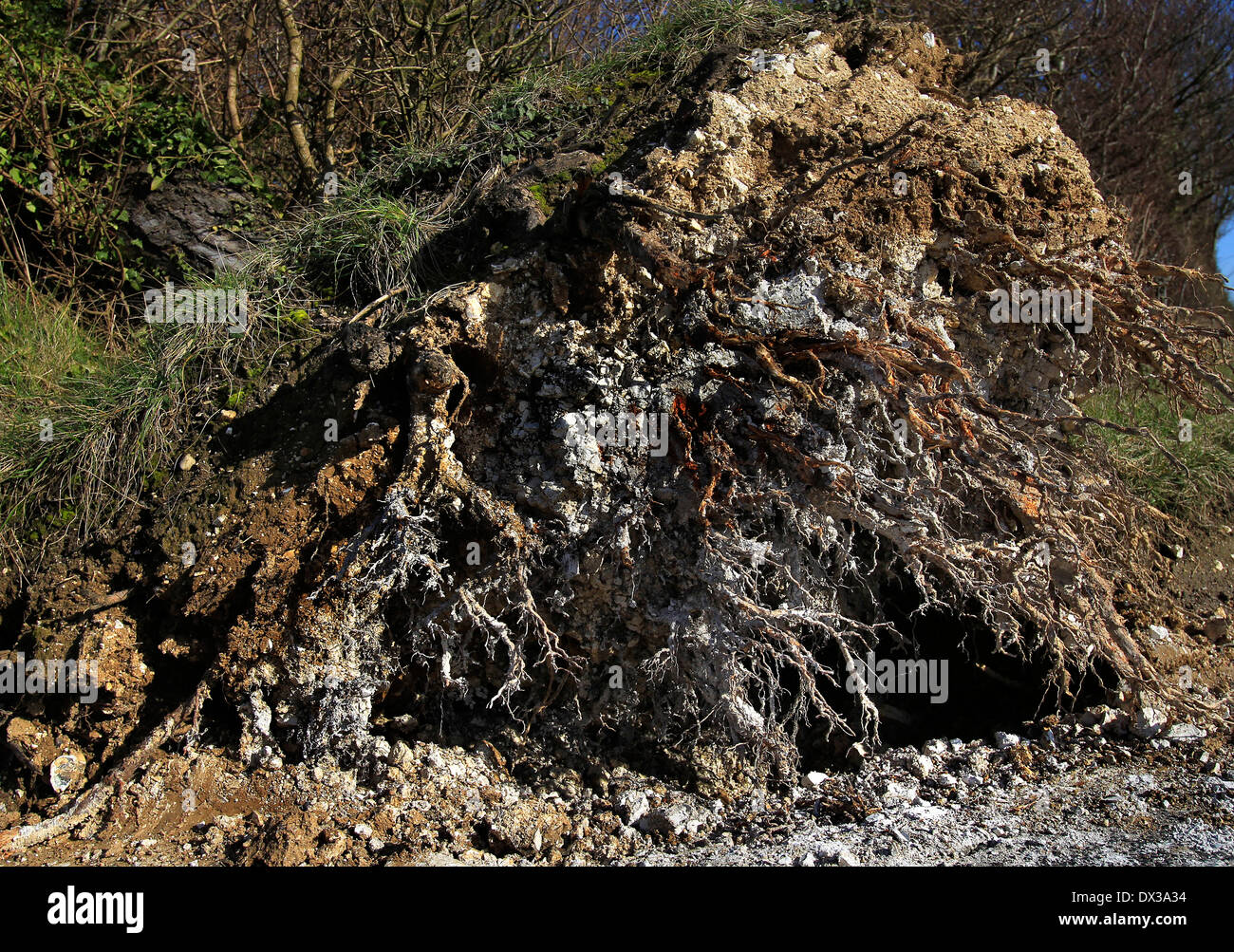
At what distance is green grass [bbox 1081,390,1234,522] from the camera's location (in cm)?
430

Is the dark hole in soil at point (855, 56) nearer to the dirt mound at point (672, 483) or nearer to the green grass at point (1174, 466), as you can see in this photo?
the dirt mound at point (672, 483)

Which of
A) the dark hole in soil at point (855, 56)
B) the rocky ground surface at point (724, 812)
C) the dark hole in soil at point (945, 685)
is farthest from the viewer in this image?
the dark hole in soil at point (855, 56)

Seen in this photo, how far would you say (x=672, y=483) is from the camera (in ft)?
9.91

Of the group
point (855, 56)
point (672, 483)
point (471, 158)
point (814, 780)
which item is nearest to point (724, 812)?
point (814, 780)

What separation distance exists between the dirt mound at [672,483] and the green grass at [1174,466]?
3.44 feet

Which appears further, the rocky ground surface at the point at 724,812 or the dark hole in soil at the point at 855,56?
the dark hole in soil at the point at 855,56

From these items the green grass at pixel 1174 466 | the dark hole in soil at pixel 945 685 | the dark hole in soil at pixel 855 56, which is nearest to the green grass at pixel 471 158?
the dark hole in soil at pixel 855 56

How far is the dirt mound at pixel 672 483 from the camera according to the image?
2.98m


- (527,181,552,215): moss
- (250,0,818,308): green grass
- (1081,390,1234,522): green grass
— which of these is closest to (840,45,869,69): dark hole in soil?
(250,0,818,308): green grass

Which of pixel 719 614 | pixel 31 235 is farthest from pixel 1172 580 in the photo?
pixel 31 235

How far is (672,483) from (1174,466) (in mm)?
2992

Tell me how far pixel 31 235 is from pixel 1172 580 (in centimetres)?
619

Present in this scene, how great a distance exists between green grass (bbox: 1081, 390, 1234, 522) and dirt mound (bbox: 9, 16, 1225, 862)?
1048 mm

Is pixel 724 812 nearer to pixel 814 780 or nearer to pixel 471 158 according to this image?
pixel 814 780
